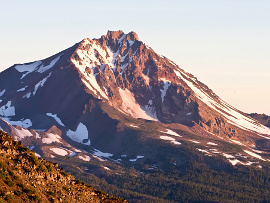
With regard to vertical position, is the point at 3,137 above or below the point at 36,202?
above

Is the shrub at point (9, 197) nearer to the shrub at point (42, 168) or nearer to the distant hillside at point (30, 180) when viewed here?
the distant hillside at point (30, 180)

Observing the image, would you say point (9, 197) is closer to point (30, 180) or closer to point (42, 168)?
point (30, 180)

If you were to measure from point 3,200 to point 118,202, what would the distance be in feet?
50.2

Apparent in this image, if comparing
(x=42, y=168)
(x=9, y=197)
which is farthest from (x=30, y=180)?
(x=9, y=197)

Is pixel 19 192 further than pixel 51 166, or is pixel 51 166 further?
pixel 51 166

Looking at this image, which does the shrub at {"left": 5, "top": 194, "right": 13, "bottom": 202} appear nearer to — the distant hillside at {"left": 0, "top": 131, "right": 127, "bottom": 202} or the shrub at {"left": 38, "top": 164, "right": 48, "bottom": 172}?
the distant hillside at {"left": 0, "top": 131, "right": 127, "bottom": 202}

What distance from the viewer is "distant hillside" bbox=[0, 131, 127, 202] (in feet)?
158

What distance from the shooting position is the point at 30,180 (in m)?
50.4

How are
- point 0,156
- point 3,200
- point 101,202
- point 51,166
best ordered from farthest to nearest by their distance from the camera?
point 101,202 → point 51,166 → point 0,156 → point 3,200

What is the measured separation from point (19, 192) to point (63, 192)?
5.43 meters

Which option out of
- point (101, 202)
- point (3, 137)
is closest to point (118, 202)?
point (101, 202)

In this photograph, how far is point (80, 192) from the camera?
55719 mm

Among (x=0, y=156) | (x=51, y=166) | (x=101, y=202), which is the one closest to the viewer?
(x=0, y=156)

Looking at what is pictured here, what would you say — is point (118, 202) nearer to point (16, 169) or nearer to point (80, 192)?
point (80, 192)
